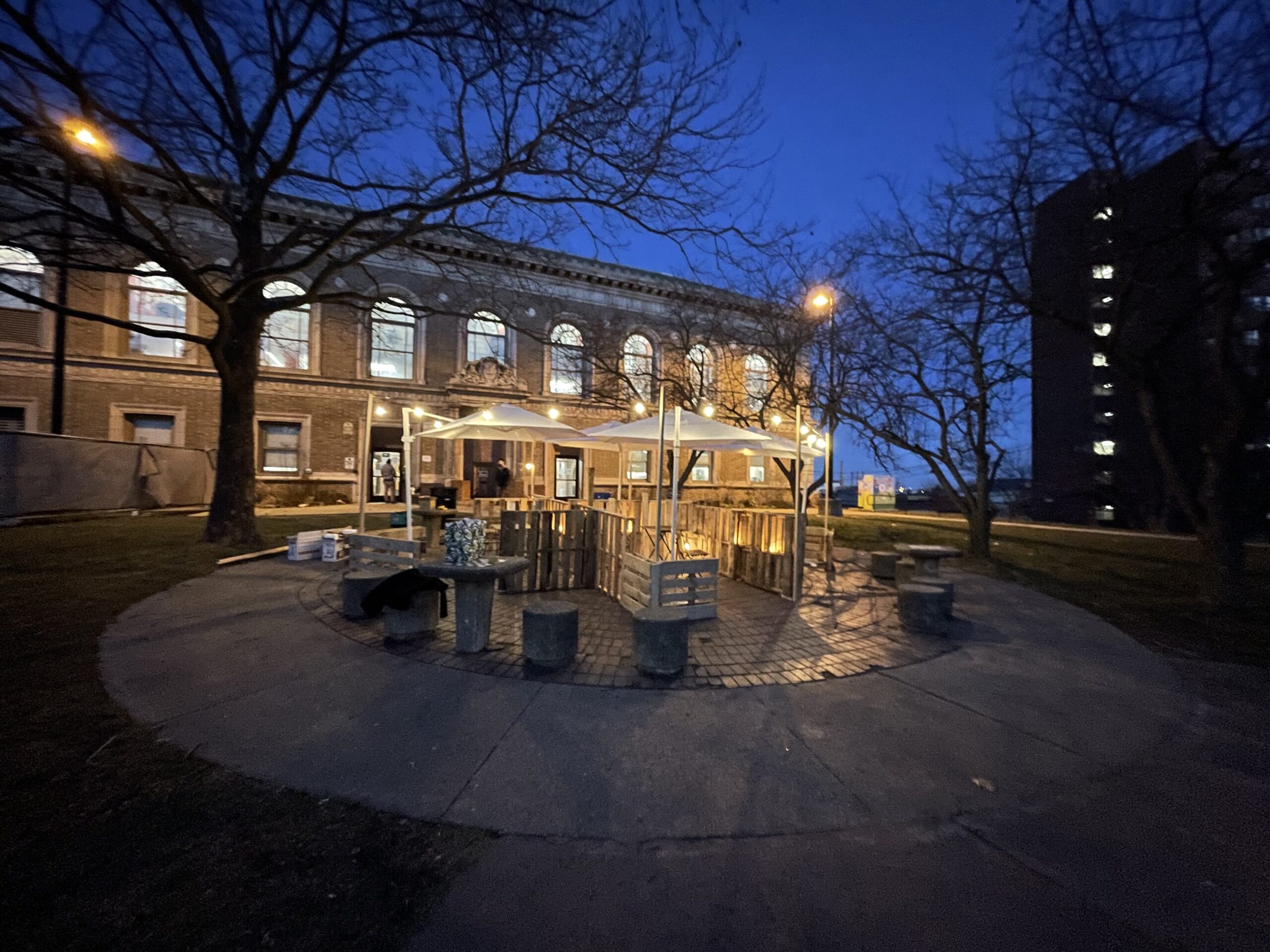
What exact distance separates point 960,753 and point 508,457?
25085mm

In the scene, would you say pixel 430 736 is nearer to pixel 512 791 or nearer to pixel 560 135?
pixel 512 791

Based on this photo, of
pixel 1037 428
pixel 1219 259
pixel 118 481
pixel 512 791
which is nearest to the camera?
pixel 512 791

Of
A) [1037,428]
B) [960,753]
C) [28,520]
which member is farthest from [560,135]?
[1037,428]

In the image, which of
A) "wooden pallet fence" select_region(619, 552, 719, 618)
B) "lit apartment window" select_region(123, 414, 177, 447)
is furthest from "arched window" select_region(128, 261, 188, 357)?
"wooden pallet fence" select_region(619, 552, 719, 618)

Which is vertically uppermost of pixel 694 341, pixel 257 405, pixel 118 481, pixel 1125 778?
pixel 694 341

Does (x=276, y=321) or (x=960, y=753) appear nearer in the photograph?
(x=960, y=753)

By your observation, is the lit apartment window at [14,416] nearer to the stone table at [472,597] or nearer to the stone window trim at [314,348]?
the stone window trim at [314,348]

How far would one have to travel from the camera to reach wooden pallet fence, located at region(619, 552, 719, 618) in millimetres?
6504

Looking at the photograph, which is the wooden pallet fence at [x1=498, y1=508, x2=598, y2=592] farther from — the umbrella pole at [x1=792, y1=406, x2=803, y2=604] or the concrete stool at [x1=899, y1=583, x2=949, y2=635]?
the concrete stool at [x1=899, y1=583, x2=949, y2=635]

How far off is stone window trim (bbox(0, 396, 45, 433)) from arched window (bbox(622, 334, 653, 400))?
22152 mm

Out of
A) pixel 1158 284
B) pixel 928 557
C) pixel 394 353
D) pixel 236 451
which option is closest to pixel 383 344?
pixel 394 353

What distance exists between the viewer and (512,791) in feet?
10.1

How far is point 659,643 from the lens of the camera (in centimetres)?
477

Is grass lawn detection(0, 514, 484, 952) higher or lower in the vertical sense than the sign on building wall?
lower
